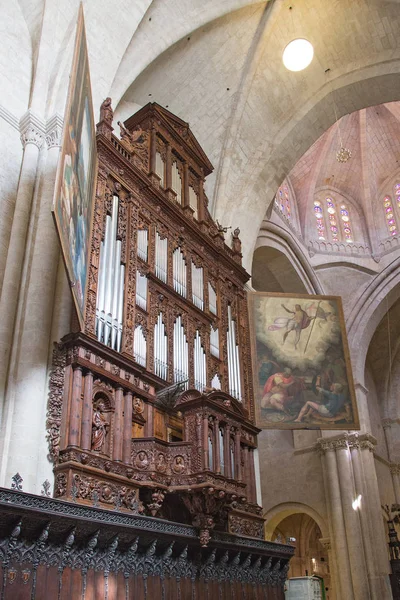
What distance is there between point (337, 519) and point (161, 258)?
12.9 metres

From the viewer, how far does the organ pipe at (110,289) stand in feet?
31.1

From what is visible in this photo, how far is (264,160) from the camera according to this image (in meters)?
16.8

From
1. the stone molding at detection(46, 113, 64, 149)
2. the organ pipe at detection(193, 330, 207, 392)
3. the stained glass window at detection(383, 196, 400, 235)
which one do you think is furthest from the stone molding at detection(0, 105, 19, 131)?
the stained glass window at detection(383, 196, 400, 235)

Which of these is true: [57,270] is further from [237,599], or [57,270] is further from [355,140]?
[355,140]

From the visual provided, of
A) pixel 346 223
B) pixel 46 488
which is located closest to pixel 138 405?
pixel 46 488

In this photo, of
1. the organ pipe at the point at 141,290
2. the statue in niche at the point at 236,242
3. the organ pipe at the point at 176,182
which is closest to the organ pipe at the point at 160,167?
the organ pipe at the point at 176,182

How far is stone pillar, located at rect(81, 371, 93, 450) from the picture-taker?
27.2 feet

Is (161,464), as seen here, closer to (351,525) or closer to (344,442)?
(351,525)

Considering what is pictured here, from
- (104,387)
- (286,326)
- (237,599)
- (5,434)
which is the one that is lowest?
(237,599)

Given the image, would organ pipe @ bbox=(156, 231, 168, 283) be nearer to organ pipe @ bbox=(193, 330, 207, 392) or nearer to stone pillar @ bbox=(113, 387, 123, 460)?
organ pipe @ bbox=(193, 330, 207, 392)

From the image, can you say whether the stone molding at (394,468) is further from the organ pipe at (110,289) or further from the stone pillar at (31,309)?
the stone pillar at (31,309)

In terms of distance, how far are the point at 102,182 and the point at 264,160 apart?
7.12 metres

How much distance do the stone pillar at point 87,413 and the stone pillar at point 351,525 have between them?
14.4 meters

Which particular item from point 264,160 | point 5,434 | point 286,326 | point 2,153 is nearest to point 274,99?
point 264,160
